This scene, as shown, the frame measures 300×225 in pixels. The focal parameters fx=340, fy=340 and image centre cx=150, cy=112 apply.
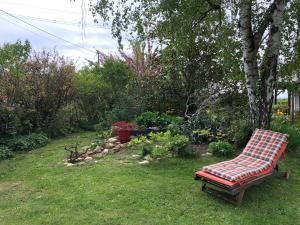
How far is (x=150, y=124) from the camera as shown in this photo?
938cm

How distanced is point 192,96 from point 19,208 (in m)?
7.56

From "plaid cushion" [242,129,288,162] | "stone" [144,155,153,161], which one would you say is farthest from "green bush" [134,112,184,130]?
"plaid cushion" [242,129,288,162]

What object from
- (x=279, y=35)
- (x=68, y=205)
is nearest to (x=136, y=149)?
(x=68, y=205)

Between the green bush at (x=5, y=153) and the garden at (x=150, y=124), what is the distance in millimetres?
34

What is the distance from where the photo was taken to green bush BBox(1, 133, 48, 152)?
9.12 meters

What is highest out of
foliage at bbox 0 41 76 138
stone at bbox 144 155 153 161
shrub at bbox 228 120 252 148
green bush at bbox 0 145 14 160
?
foliage at bbox 0 41 76 138

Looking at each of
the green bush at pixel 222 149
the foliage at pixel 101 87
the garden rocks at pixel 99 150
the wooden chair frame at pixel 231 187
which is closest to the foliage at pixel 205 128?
the green bush at pixel 222 149

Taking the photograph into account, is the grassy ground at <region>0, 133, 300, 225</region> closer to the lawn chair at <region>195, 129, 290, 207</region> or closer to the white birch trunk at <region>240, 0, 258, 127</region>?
the lawn chair at <region>195, 129, 290, 207</region>

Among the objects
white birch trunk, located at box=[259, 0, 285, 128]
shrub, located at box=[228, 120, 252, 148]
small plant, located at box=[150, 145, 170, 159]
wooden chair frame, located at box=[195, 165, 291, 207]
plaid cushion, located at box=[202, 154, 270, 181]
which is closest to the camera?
wooden chair frame, located at box=[195, 165, 291, 207]

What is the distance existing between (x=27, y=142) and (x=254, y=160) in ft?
21.1

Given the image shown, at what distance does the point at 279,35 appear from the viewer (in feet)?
21.2

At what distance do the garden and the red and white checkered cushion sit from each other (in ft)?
1.29

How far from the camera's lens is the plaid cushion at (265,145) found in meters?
5.55

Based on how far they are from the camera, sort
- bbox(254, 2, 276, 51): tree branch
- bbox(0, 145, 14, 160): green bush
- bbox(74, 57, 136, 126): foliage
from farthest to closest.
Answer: bbox(74, 57, 136, 126): foliage < bbox(0, 145, 14, 160): green bush < bbox(254, 2, 276, 51): tree branch
